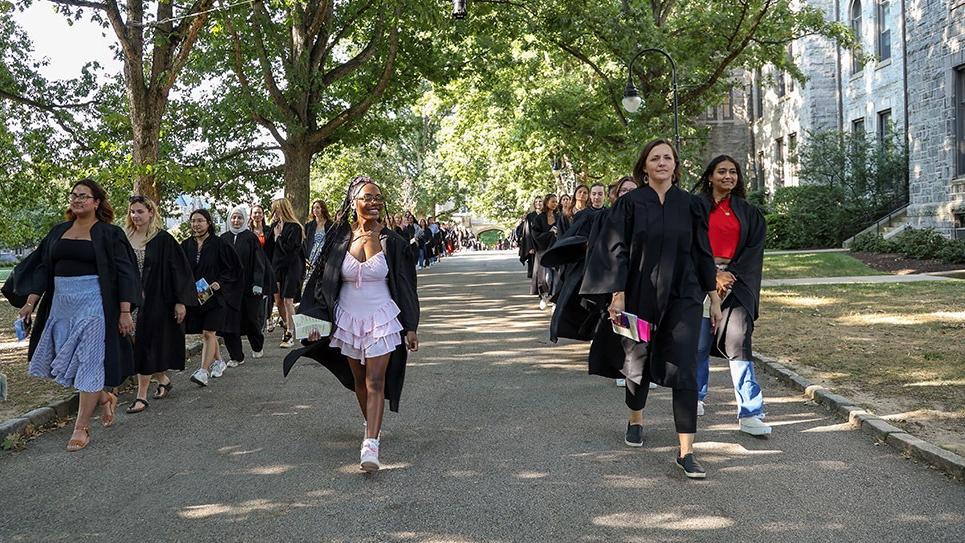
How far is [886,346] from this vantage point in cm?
997

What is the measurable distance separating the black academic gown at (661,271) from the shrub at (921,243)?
60.7 ft

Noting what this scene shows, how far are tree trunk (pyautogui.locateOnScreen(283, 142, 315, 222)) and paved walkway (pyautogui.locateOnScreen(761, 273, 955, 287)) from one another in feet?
35.0

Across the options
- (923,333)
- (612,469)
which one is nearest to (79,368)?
(612,469)

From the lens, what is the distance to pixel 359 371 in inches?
235

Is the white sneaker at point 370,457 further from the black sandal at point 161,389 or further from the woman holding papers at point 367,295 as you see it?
the black sandal at point 161,389

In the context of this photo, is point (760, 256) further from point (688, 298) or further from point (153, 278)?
point (153, 278)

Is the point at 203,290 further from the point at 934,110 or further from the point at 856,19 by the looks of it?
the point at 856,19

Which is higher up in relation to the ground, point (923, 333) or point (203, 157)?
point (203, 157)

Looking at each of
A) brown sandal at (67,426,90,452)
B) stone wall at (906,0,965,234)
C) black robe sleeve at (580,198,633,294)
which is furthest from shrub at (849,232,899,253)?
brown sandal at (67,426,90,452)

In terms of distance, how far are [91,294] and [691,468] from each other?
433 centimetres

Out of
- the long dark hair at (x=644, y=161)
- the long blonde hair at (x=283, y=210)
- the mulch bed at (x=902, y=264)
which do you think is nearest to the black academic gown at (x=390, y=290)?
the long dark hair at (x=644, y=161)

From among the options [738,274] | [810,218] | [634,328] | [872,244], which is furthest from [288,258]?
[810,218]

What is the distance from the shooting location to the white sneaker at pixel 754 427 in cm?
631

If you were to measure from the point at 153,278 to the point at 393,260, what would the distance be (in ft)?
11.0
